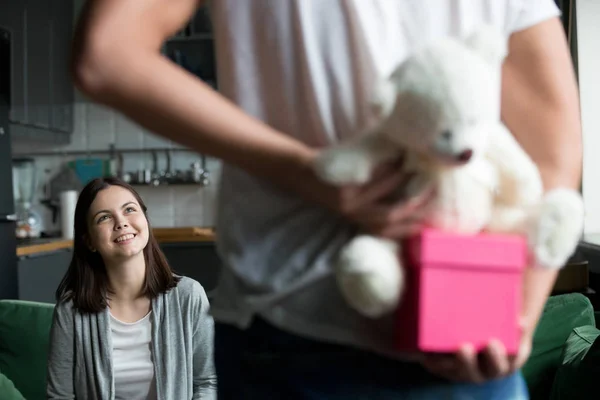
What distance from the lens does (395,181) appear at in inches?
20.2

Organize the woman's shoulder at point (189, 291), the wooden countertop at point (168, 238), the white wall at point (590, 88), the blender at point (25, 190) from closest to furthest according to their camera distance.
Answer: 1. the woman's shoulder at point (189, 291)
2. the white wall at point (590, 88)
3. the wooden countertop at point (168, 238)
4. the blender at point (25, 190)

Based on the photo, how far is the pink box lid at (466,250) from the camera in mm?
482

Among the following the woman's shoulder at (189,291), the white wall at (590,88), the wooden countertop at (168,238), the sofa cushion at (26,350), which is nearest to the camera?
the woman's shoulder at (189,291)

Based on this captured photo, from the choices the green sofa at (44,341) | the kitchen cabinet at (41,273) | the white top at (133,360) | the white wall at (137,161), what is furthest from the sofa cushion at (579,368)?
the white wall at (137,161)

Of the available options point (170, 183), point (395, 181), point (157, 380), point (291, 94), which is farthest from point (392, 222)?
point (170, 183)

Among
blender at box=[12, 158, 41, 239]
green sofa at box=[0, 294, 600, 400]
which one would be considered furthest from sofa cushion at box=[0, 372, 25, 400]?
blender at box=[12, 158, 41, 239]

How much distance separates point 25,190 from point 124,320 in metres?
2.98

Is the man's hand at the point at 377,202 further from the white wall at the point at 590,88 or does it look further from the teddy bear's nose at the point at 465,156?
the white wall at the point at 590,88

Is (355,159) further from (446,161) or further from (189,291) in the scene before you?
(189,291)

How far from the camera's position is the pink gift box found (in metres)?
0.48

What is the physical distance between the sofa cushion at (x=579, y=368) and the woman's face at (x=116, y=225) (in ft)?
4.07

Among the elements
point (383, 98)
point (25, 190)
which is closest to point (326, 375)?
point (383, 98)

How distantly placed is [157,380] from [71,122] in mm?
3331

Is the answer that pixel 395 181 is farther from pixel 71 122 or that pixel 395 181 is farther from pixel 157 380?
pixel 71 122
